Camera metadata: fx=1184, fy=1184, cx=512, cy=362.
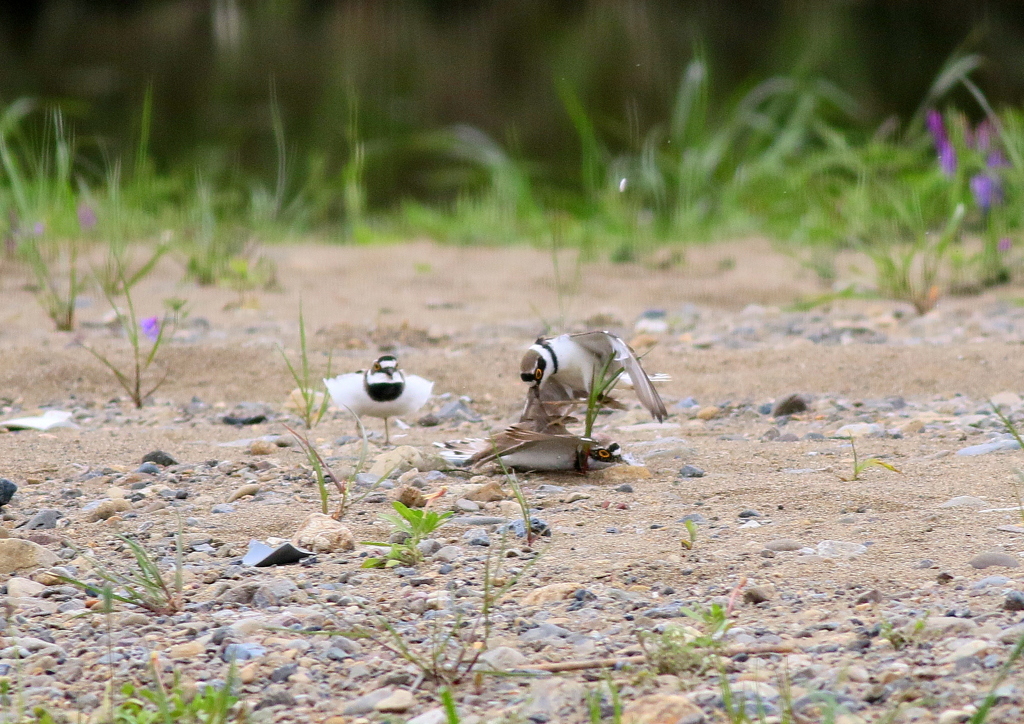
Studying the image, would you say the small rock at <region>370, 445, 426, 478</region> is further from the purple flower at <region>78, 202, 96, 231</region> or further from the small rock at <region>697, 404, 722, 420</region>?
the purple flower at <region>78, 202, 96, 231</region>

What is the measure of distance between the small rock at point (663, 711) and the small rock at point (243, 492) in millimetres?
940

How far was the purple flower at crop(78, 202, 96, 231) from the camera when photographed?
4.94 meters

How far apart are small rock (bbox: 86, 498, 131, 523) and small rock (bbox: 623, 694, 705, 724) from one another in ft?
3.21

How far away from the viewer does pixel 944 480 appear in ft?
5.99

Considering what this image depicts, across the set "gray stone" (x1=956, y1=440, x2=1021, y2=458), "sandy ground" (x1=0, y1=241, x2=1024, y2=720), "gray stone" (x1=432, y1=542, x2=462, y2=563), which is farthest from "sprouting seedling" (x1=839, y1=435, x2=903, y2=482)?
"gray stone" (x1=432, y1=542, x2=462, y2=563)

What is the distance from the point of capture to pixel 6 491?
186cm

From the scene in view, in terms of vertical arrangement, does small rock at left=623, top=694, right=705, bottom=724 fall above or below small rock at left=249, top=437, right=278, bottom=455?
above

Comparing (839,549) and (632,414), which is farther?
(632,414)

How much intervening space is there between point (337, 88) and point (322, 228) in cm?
267

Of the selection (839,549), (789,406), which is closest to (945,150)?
(789,406)

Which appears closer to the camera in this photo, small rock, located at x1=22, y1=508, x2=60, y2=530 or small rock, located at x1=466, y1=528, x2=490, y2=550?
small rock, located at x1=466, y1=528, x2=490, y2=550

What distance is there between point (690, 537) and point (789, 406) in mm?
931

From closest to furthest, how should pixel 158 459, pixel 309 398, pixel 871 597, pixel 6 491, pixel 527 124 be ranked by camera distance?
pixel 871 597 < pixel 6 491 < pixel 158 459 < pixel 309 398 < pixel 527 124

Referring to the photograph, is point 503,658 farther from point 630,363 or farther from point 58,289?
point 58,289
